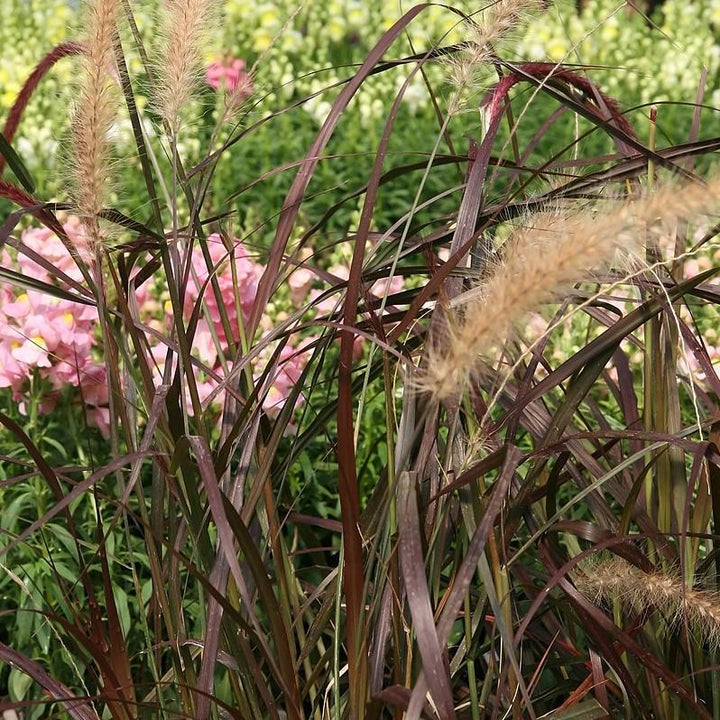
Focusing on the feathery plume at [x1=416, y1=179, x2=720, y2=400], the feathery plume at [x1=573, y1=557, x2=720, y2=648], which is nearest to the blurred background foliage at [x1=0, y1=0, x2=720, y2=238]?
the feathery plume at [x1=573, y1=557, x2=720, y2=648]

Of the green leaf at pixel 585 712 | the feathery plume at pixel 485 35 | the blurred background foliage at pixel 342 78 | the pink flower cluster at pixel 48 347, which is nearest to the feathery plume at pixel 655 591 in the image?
the green leaf at pixel 585 712

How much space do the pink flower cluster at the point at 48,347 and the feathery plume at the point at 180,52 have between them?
2.88 feet

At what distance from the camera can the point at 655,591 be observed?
52.1 inches

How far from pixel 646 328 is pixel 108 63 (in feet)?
2.78

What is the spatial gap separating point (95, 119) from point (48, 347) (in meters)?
1.00

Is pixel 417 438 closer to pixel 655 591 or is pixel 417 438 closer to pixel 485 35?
pixel 655 591

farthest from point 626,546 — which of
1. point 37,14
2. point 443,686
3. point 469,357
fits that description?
point 37,14

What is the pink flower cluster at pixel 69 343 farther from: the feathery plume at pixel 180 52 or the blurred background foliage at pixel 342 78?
the blurred background foliage at pixel 342 78

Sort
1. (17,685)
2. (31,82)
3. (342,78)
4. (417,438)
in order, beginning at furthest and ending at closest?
(342,78)
(17,685)
(31,82)
(417,438)

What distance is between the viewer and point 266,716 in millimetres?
1614

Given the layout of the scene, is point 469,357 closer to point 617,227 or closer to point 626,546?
point 617,227

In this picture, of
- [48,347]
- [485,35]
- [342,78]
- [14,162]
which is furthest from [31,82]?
[342,78]

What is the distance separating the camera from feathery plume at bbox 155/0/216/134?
1.40m

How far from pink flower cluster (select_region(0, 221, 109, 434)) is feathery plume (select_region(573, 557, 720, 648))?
1.14 meters
